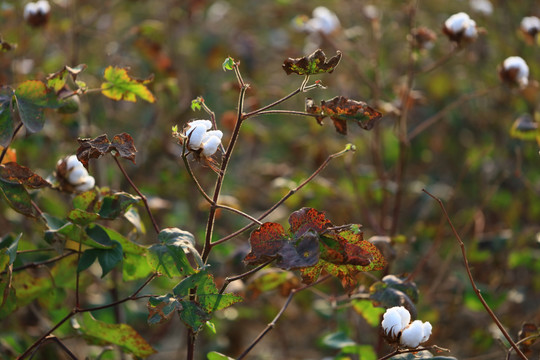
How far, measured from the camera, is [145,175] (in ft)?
8.05

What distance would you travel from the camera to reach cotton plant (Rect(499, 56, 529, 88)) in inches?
57.7

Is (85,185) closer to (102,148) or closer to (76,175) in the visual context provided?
(76,175)

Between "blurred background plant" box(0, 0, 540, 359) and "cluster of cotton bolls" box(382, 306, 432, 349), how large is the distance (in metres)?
0.28

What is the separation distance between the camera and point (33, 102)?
1140 millimetres

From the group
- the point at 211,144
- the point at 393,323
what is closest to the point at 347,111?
the point at 211,144

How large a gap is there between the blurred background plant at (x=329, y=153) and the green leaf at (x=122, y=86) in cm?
41

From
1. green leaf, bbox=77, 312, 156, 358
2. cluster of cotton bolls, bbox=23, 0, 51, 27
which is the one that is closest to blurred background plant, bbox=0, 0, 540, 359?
cluster of cotton bolls, bbox=23, 0, 51, 27

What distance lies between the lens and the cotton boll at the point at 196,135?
954 mm

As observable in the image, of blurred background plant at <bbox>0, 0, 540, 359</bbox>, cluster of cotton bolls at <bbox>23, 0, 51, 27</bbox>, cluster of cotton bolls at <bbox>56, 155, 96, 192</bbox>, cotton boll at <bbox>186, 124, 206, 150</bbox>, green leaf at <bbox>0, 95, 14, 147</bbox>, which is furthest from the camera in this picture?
blurred background plant at <bbox>0, 0, 540, 359</bbox>

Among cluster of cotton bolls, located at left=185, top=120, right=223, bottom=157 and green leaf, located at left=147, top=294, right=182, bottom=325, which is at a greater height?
cluster of cotton bolls, located at left=185, top=120, right=223, bottom=157

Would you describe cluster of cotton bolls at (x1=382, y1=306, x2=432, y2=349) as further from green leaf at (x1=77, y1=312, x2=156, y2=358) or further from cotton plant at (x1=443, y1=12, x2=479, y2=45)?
cotton plant at (x1=443, y1=12, x2=479, y2=45)

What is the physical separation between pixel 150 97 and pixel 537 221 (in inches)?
72.0

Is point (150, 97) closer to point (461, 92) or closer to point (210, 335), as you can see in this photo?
point (210, 335)

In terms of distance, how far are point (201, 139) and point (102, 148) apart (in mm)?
163
